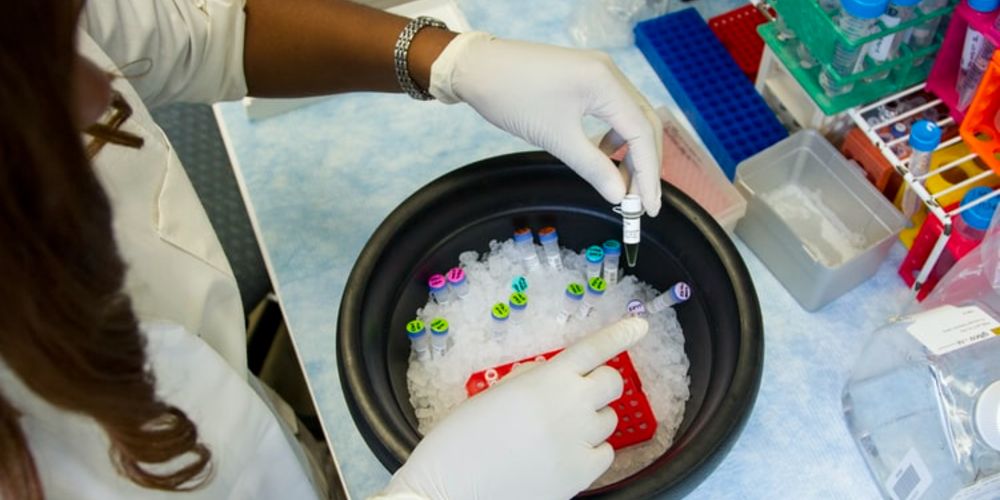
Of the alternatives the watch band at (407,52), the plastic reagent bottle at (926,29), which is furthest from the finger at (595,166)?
the plastic reagent bottle at (926,29)

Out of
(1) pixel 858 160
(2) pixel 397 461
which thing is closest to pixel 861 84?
(1) pixel 858 160

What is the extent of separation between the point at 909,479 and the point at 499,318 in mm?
493

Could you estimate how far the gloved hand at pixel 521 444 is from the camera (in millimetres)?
811

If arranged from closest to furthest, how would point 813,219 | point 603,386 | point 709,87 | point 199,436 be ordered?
point 199,436, point 603,386, point 813,219, point 709,87

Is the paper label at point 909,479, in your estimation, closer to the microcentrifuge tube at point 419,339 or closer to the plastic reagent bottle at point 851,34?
the plastic reagent bottle at point 851,34

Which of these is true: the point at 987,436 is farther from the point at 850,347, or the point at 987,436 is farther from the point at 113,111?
the point at 113,111

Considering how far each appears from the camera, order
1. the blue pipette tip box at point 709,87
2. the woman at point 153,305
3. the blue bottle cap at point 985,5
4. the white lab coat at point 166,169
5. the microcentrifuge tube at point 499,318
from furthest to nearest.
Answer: the blue pipette tip box at point 709,87 → the microcentrifuge tube at point 499,318 → the blue bottle cap at point 985,5 → the white lab coat at point 166,169 → the woman at point 153,305

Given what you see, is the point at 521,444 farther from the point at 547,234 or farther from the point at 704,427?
the point at 547,234

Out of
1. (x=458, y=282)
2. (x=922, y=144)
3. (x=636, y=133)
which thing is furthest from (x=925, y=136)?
(x=458, y=282)


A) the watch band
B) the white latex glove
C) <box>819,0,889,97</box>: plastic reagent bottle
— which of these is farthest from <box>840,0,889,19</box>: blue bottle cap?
the watch band

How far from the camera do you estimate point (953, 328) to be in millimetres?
886

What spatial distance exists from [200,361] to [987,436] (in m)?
0.77

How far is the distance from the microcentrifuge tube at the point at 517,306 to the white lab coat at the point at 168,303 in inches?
12.2

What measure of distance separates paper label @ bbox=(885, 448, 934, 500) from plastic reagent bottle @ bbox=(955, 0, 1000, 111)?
17.1 inches
